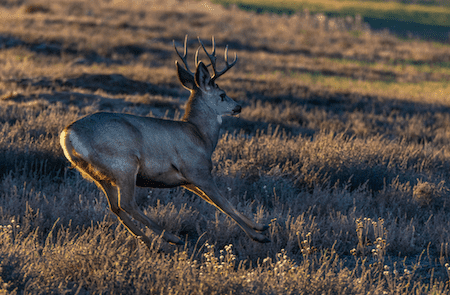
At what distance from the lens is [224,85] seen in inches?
720

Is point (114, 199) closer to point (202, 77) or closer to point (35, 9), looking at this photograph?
point (202, 77)

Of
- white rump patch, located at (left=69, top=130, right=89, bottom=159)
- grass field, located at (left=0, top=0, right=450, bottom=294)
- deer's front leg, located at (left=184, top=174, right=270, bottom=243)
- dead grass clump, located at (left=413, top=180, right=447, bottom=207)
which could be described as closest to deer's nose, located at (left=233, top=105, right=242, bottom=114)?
deer's front leg, located at (left=184, top=174, right=270, bottom=243)

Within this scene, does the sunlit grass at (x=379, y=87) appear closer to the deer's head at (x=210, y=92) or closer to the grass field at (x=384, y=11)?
the deer's head at (x=210, y=92)

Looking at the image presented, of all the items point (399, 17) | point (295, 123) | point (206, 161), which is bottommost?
point (295, 123)

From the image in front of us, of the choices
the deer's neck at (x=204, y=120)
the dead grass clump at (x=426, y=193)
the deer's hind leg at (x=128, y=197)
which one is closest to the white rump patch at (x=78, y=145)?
the deer's hind leg at (x=128, y=197)

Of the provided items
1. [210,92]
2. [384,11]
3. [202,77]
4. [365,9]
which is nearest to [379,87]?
[210,92]

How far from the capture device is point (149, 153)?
3979mm

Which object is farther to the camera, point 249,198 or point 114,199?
point 249,198

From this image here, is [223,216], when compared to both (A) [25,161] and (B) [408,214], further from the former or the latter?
(A) [25,161]

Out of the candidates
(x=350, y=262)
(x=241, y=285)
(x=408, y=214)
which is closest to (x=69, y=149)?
(x=241, y=285)

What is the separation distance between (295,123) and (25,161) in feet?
26.6

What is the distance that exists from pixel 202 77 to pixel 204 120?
429 mm

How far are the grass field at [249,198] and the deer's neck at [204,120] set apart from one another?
1.04 meters

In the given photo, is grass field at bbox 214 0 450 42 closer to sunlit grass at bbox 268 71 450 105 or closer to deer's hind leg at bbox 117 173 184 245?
sunlit grass at bbox 268 71 450 105
